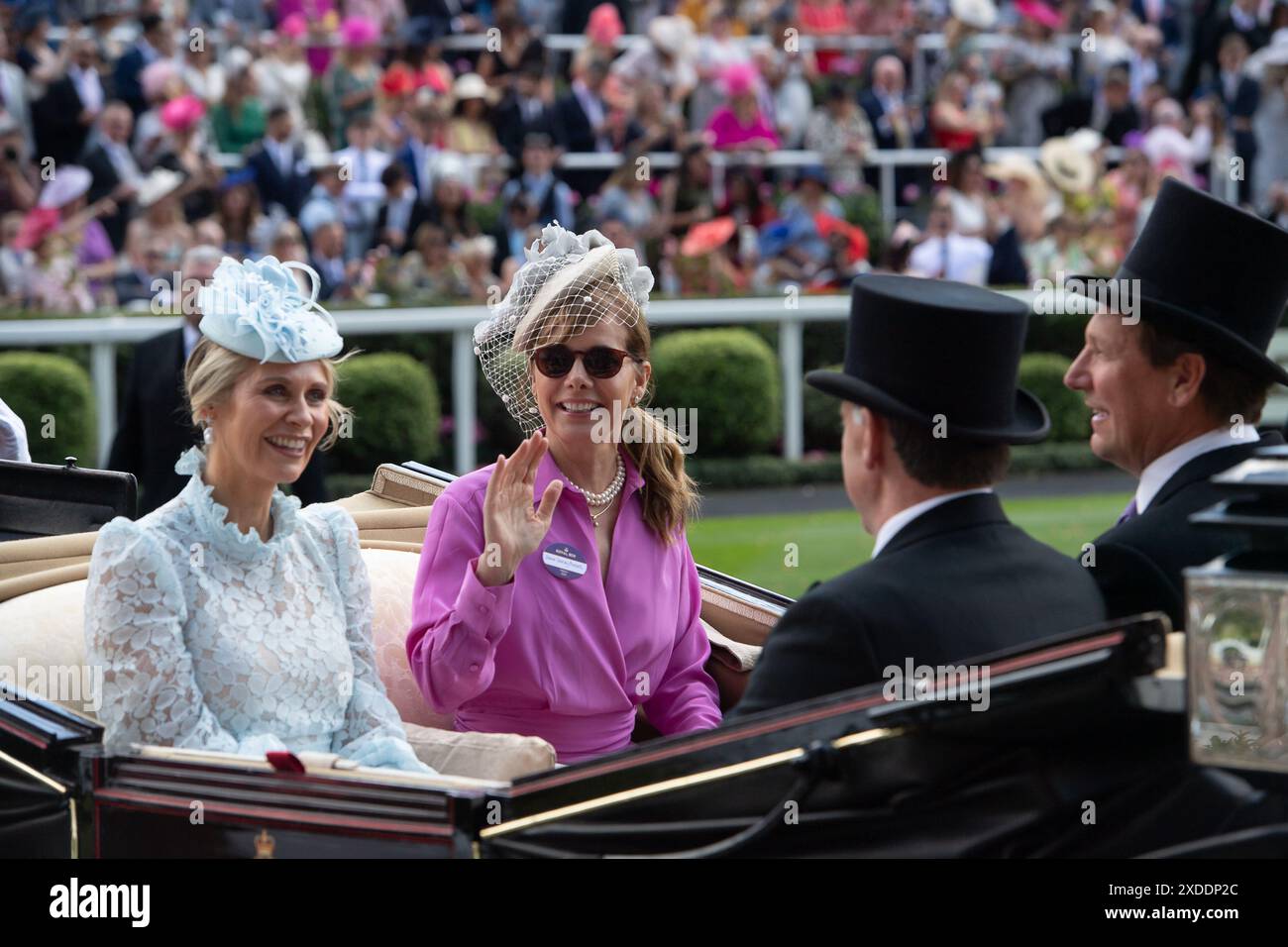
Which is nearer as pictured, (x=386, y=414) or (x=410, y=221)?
(x=386, y=414)

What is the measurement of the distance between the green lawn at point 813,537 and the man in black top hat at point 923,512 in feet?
19.9

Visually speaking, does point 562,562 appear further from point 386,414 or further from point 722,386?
point 722,386

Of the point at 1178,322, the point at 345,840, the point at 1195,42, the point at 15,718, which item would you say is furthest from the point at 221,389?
the point at 1195,42

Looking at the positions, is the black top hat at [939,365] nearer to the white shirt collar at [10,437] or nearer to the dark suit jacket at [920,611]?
the dark suit jacket at [920,611]

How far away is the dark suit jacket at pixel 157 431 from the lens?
22.2 ft

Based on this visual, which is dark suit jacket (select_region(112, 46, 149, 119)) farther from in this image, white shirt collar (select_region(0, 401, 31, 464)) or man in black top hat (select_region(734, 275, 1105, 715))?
man in black top hat (select_region(734, 275, 1105, 715))

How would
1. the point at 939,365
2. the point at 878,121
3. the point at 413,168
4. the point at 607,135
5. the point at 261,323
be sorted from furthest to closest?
the point at 878,121 < the point at 607,135 < the point at 413,168 < the point at 261,323 < the point at 939,365

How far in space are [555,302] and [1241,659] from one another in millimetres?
1743

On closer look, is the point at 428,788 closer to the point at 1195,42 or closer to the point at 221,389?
the point at 221,389

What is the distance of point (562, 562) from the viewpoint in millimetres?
3672

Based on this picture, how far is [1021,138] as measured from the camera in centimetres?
1590

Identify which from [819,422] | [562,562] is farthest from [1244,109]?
[562,562]

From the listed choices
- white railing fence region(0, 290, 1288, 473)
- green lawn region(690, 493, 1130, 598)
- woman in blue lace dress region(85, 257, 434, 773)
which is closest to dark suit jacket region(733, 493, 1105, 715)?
woman in blue lace dress region(85, 257, 434, 773)

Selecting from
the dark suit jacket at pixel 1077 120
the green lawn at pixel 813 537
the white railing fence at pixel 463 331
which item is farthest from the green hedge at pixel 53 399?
the dark suit jacket at pixel 1077 120
